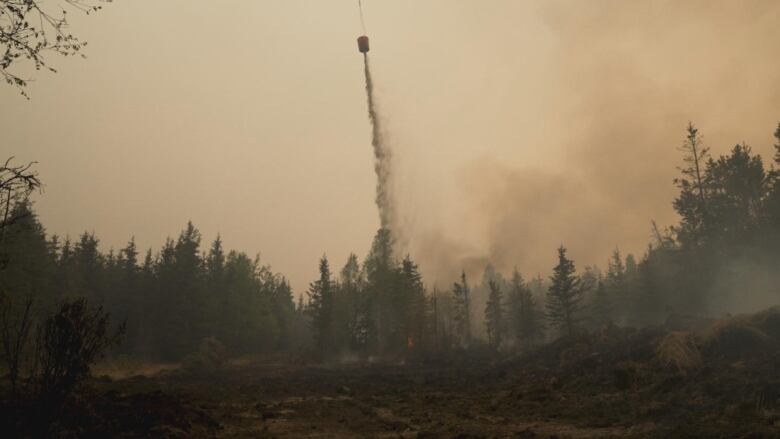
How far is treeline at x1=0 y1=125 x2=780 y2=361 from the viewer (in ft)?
158

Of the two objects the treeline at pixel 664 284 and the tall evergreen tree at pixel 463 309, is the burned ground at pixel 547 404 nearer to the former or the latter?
the treeline at pixel 664 284

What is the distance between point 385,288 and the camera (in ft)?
248

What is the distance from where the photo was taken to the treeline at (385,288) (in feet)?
158

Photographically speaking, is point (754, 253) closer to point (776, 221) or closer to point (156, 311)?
point (776, 221)

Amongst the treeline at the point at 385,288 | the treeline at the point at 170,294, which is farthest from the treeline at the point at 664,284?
the treeline at the point at 170,294

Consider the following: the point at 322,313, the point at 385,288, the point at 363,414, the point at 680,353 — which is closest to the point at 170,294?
the point at 322,313

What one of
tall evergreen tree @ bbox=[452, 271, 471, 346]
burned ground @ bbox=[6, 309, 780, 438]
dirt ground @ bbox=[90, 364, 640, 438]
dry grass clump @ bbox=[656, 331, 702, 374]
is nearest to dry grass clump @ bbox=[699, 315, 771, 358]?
burned ground @ bbox=[6, 309, 780, 438]

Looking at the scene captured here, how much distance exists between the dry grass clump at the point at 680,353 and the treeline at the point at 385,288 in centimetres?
1853

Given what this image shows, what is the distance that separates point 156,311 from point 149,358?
6.51m

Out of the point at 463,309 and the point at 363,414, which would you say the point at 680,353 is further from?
the point at 463,309

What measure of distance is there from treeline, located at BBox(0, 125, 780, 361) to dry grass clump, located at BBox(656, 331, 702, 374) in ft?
60.8

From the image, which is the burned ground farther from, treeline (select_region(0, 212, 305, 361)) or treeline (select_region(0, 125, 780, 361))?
treeline (select_region(0, 212, 305, 361))

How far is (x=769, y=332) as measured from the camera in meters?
23.1

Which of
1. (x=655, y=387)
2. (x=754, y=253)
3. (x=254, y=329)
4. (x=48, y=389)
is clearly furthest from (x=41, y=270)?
(x=754, y=253)
